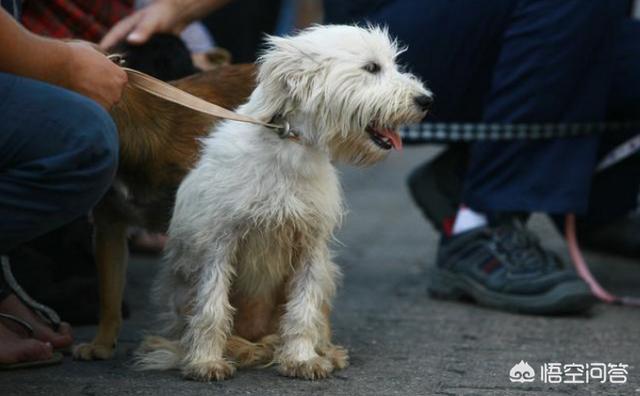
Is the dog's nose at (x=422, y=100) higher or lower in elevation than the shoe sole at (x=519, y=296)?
higher

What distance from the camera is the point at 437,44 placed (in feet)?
13.5

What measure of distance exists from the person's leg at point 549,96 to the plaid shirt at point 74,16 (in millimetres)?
1373

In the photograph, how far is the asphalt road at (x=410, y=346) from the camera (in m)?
2.76

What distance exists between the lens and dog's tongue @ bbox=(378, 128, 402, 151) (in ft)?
9.23

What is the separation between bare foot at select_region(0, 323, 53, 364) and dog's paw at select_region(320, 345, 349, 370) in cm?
75

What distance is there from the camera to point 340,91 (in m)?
2.75

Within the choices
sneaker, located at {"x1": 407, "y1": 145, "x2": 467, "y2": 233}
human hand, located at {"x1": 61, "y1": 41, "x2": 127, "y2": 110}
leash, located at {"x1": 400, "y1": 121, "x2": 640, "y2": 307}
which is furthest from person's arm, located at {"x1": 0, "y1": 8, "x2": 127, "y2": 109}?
sneaker, located at {"x1": 407, "y1": 145, "x2": 467, "y2": 233}

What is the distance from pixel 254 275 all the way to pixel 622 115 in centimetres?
204

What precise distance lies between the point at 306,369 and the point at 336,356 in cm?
18

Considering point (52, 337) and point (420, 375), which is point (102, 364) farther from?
point (420, 375)

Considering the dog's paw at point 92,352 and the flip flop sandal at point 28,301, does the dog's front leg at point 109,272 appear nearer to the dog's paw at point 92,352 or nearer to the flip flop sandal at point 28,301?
the dog's paw at point 92,352

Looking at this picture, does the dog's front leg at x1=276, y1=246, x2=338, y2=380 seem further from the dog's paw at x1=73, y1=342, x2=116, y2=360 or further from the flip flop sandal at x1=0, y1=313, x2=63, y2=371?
the flip flop sandal at x1=0, y1=313, x2=63, y2=371

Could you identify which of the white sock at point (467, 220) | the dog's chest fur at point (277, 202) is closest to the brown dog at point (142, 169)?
the dog's chest fur at point (277, 202)
